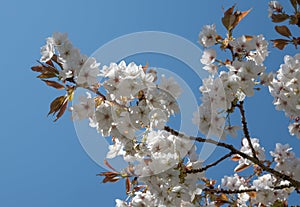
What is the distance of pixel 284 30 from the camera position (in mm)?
2432

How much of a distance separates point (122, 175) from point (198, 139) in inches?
21.5

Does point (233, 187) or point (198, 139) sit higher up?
point (233, 187)

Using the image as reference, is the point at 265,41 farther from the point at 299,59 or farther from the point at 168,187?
the point at 168,187

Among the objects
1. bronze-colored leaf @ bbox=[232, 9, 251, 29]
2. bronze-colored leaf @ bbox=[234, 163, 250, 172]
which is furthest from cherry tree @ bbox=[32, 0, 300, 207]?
bronze-colored leaf @ bbox=[234, 163, 250, 172]

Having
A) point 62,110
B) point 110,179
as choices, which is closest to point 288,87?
point 110,179

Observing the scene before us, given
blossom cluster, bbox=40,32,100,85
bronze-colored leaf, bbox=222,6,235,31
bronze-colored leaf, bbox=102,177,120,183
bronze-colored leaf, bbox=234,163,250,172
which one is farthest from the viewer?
bronze-colored leaf, bbox=234,163,250,172

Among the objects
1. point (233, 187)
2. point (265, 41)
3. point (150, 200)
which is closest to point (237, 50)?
point (265, 41)

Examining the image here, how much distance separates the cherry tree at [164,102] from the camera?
201 cm

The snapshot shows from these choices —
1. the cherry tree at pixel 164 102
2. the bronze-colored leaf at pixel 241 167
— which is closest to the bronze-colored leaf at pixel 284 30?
the cherry tree at pixel 164 102

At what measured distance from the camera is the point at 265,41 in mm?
2340

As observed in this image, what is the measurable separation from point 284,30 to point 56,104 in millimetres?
1478

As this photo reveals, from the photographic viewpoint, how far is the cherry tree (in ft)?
6.58

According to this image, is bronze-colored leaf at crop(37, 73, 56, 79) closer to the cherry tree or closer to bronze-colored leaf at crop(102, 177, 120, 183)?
the cherry tree

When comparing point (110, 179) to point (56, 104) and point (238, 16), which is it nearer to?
point (56, 104)
